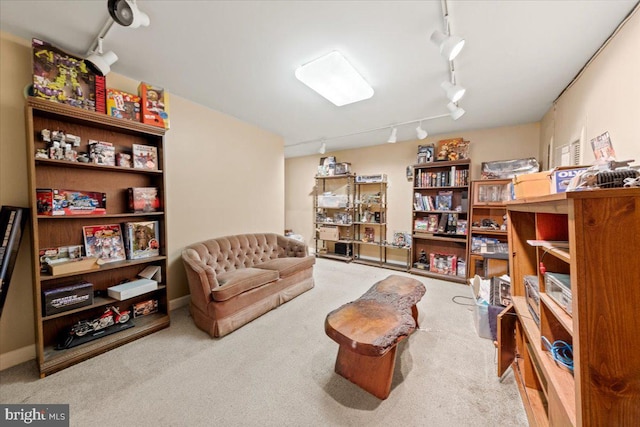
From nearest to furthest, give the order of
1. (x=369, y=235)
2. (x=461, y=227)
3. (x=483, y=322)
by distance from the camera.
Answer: (x=483, y=322)
(x=461, y=227)
(x=369, y=235)

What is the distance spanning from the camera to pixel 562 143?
2555mm

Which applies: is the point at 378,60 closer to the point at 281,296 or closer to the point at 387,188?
the point at 281,296

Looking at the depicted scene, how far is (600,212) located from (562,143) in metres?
2.71

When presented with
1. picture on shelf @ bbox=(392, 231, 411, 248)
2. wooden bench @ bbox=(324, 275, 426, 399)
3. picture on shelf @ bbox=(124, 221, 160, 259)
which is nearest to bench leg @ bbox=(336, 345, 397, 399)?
wooden bench @ bbox=(324, 275, 426, 399)

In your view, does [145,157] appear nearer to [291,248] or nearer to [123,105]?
[123,105]

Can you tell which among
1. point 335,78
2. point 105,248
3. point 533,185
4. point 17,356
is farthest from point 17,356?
point 533,185

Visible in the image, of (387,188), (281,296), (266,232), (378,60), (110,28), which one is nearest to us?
(110,28)

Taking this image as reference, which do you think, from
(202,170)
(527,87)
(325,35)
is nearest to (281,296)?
(202,170)

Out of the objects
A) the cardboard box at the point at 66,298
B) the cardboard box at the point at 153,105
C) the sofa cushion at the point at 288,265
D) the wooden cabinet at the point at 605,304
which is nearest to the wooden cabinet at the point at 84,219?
the cardboard box at the point at 66,298

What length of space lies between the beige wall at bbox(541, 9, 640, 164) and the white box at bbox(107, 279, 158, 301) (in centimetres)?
389

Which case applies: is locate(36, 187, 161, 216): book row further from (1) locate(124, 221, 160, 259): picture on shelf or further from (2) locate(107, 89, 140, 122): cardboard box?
(2) locate(107, 89, 140, 122): cardboard box

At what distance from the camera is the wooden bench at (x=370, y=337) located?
56.2 inches

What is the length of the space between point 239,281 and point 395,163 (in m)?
3.79

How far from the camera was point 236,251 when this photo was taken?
317cm
